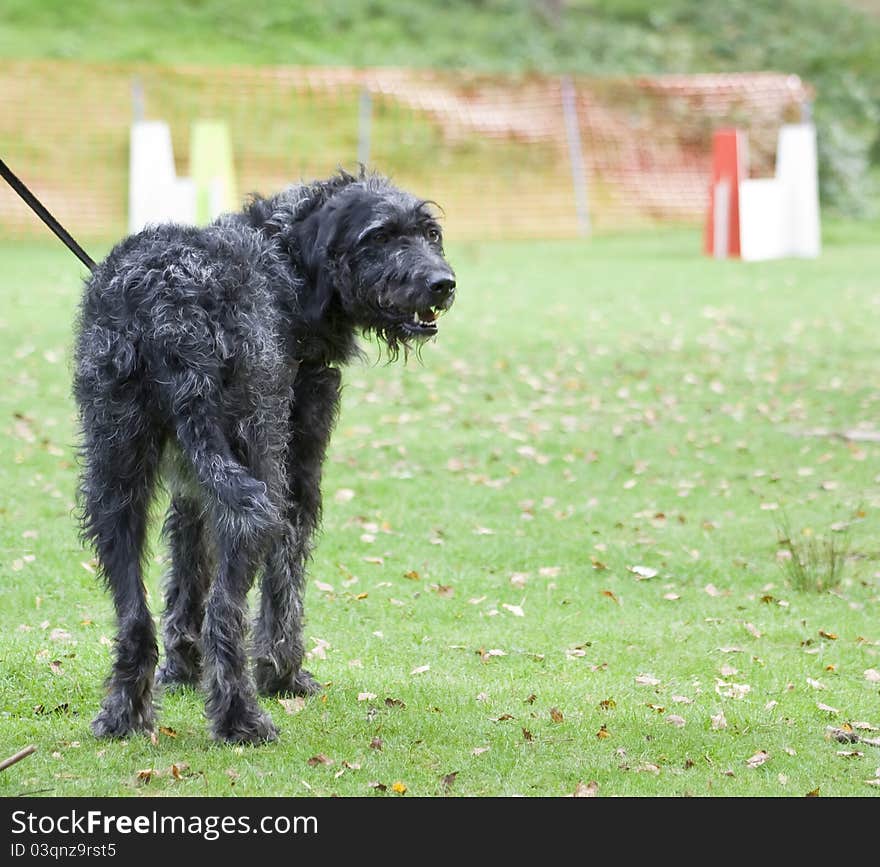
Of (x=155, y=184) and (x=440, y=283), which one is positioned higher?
(x=155, y=184)

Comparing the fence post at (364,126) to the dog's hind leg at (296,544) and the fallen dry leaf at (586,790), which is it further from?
the fallen dry leaf at (586,790)

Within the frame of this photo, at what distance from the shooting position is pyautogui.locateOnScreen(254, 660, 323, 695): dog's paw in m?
5.69

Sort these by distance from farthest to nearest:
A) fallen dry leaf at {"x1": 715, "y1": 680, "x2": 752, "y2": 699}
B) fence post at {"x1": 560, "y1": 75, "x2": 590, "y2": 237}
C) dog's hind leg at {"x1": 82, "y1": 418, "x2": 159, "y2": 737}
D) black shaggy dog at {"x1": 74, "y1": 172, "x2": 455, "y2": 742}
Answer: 1. fence post at {"x1": 560, "y1": 75, "x2": 590, "y2": 237}
2. fallen dry leaf at {"x1": 715, "y1": 680, "x2": 752, "y2": 699}
3. dog's hind leg at {"x1": 82, "y1": 418, "x2": 159, "y2": 737}
4. black shaggy dog at {"x1": 74, "y1": 172, "x2": 455, "y2": 742}

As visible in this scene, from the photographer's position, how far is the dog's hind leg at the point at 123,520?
16.2 ft

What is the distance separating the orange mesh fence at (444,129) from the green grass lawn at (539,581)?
36.3 ft

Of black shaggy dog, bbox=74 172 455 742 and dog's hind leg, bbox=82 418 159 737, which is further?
dog's hind leg, bbox=82 418 159 737

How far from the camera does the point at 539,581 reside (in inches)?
304

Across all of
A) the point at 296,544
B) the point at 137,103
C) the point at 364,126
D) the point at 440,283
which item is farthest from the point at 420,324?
the point at 364,126

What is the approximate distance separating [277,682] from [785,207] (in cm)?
1729

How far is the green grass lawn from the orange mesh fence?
1108cm

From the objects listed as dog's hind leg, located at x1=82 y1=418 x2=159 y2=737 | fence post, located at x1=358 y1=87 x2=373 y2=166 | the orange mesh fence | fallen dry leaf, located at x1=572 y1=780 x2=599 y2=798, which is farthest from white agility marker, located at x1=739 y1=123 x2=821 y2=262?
dog's hind leg, located at x1=82 y1=418 x2=159 y2=737

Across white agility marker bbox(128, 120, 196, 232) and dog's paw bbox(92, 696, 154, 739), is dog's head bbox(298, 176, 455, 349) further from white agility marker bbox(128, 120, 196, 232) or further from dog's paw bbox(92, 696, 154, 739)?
white agility marker bbox(128, 120, 196, 232)

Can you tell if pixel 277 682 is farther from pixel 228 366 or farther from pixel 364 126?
pixel 364 126
